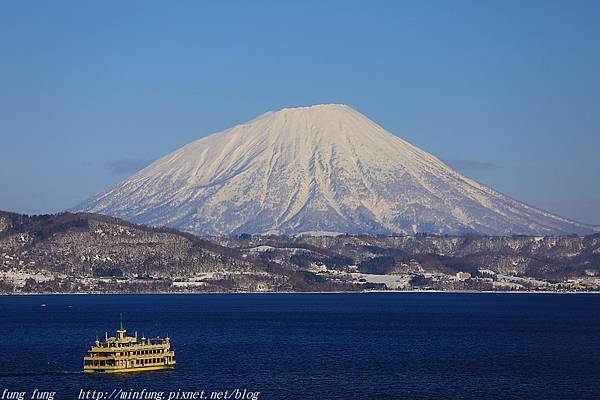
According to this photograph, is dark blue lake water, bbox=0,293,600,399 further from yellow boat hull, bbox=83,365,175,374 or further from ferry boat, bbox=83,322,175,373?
ferry boat, bbox=83,322,175,373

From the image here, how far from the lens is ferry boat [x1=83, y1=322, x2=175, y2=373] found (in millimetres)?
136625

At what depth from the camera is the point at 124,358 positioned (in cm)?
13712

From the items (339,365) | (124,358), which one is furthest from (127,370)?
(339,365)

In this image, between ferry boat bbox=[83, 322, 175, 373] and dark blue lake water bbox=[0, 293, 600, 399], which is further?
ferry boat bbox=[83, 322, 175, 373]

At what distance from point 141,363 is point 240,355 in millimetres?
22042

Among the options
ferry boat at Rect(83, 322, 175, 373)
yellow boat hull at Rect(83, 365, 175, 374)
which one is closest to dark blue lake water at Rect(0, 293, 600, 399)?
yellow boat hull at Rect(83, 365, 175, 374)

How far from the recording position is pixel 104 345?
152 metres

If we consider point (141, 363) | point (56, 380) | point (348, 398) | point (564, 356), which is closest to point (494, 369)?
point (564, 356)

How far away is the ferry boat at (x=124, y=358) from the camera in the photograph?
136625 mm

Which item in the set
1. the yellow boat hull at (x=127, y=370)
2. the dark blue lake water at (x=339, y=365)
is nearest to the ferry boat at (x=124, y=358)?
the yellow boat hull at (x=127, y=370)

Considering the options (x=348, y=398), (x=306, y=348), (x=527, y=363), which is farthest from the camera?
(x=306, y=348)

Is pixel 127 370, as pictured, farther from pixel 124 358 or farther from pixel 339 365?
pixel 339 365

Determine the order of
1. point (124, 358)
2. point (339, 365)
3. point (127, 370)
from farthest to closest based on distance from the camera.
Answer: point (339, 365) → point (124, 358) → point (127, 370)

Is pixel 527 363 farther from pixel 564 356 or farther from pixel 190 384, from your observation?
pixel 190 384
